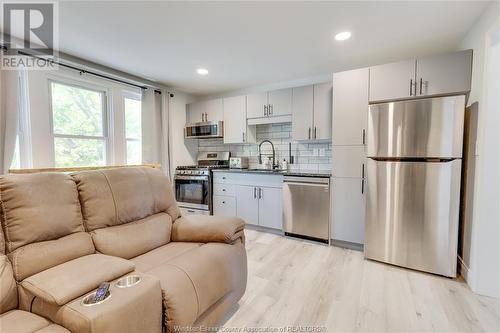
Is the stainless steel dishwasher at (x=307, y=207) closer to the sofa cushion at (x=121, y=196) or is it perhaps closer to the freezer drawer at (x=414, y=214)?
the freezer drawer at (x=414, y=214)

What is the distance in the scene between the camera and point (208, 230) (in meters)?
1.76

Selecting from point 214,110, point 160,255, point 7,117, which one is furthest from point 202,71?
point 160,255

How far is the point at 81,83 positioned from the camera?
303 cm

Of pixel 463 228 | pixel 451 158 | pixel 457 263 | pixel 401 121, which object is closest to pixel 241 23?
pixel 401 121

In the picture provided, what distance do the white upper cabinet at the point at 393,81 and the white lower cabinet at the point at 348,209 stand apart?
0.96 m

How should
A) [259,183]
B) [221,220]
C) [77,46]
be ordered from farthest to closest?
[259,183] < [77,46] < [221,220]

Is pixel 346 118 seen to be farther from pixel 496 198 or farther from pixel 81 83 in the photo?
pixel 81 83

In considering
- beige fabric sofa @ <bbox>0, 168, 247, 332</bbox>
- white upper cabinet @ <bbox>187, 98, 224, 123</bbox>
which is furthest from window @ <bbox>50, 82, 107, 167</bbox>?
beige fabric sofa @ <bbox>0, 168, 247, 332</bbox>

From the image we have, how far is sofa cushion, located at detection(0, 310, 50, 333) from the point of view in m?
0.93

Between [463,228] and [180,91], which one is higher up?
[180,91]

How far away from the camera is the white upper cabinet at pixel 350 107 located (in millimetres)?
2623

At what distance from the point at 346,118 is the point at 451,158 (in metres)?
1.07

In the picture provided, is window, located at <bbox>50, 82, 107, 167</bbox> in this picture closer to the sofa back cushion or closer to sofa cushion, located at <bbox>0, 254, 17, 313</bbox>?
the sofa back cushion

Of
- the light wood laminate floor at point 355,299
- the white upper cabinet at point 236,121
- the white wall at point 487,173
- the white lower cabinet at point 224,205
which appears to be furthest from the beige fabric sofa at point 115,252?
the white upper cabinet at point 236,121
